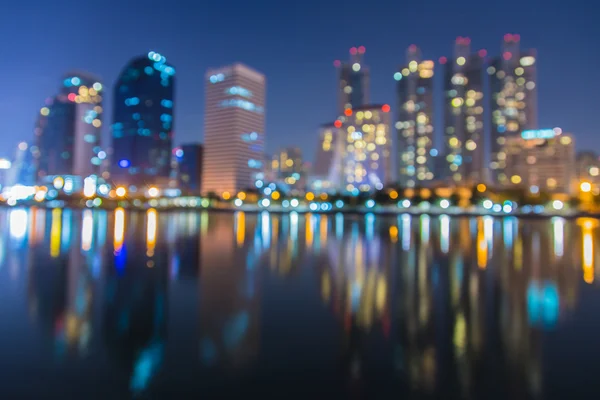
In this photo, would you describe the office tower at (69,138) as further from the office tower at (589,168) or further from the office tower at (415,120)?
the office tower at (589,168)

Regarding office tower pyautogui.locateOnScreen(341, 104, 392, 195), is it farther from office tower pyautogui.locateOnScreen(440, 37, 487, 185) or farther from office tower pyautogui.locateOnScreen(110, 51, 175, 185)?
office tower pyautogui.locateOnScreen(110, 51, 175, 185)

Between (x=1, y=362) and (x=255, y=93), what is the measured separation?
177453 millimetres

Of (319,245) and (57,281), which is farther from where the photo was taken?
(319,245)

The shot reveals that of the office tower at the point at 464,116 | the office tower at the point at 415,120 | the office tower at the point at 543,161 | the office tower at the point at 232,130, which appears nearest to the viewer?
the office tower at the point at 543,161

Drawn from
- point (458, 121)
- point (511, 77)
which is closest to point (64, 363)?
point (458, 121)

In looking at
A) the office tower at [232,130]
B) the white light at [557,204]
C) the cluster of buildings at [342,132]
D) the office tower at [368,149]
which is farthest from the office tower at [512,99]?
the office tower at [232,130]

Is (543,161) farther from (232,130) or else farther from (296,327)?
(296,327)

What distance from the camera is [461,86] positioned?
573 feet

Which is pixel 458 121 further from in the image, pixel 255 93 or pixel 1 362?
pixel 1 362

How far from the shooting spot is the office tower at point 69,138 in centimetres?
18738

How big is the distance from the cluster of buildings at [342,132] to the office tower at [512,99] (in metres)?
0.40

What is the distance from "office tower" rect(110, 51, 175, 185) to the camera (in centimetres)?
18300

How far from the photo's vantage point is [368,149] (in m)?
168

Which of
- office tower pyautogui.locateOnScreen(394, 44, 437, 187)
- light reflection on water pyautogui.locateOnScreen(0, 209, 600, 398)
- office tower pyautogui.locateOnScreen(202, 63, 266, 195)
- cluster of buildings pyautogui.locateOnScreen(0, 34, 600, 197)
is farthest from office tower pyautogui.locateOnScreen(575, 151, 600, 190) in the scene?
light reflection on water pyautogui.locateOnScreen(0, 209, 600, 398)
